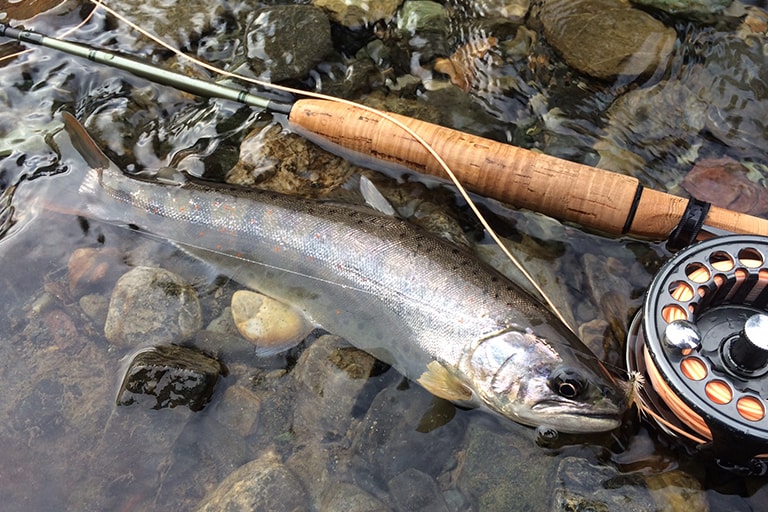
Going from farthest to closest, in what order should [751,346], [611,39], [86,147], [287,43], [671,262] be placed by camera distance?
[287,43] < [611,39] < [86,147] < [671,262] < [751,346]

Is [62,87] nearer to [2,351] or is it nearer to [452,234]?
[2,351]

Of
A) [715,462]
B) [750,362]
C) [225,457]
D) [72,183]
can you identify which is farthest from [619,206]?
[72,183]

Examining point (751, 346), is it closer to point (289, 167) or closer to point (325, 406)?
point (325, 406)

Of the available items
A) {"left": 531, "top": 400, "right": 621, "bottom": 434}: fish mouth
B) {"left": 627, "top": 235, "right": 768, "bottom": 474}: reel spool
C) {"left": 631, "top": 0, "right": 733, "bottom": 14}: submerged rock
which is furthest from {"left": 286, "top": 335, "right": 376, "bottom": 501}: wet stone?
{"left": 631, "top": 0, "right": 733, "bottom": 14}: submerged rock

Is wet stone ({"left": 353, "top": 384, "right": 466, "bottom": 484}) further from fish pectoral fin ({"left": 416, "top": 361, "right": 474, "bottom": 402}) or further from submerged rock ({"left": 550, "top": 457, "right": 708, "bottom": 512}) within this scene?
submerged rock ({"left": 550, "top": 457, "right": 708, "bottom": 512})

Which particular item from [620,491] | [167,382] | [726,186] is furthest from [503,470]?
[726,186]

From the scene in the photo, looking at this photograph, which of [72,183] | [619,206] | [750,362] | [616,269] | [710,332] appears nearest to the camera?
[750,362]

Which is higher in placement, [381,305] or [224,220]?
[224,220]
